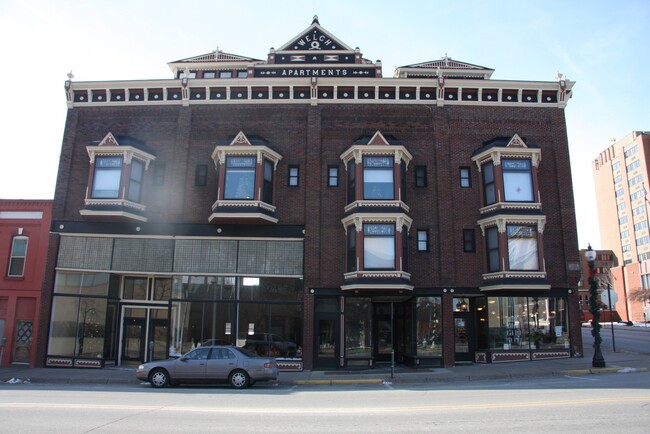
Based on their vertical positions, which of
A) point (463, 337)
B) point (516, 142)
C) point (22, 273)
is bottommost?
point (463, 337)

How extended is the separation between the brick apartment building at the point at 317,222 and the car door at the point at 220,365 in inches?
207

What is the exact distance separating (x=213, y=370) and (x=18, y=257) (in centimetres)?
1366

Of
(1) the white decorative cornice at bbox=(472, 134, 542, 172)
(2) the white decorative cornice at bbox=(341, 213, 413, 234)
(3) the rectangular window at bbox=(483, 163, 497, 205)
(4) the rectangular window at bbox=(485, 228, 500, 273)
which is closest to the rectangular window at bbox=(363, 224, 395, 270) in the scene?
(2) the white decorative cornice at bbox=(341, 213, 413, 234)

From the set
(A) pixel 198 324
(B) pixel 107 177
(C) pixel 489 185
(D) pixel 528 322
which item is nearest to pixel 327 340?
(A) pixel 198 324

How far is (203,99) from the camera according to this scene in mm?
25797

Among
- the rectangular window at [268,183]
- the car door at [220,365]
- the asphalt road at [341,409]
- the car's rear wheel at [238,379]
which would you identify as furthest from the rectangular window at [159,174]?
the car's rear wheel at [238,379]

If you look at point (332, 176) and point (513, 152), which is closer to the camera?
point (513, 152)

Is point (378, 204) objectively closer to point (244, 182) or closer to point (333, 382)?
point (244, 182)

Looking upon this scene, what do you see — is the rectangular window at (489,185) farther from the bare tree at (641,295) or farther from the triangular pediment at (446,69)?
the bare tree at (641,295)

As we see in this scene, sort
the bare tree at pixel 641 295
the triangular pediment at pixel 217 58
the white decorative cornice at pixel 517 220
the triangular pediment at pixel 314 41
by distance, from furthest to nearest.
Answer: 1. the bare tree at pixel 641 295
2. the triangular pediment at pixel 217 58
3. the triangular pediment at pixel 314 41
4. the white decorative cornice at pixel 517 220

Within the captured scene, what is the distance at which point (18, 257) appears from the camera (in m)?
24.9

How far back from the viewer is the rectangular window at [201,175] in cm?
2483

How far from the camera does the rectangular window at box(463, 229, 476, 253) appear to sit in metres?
24.5

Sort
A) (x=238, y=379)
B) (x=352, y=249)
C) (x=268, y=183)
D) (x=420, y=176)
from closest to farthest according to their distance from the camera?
1. (x=238, y=379)
2. (x=352, y=249)
3. (x=268, y=183)
4. (x=420, y=176)
